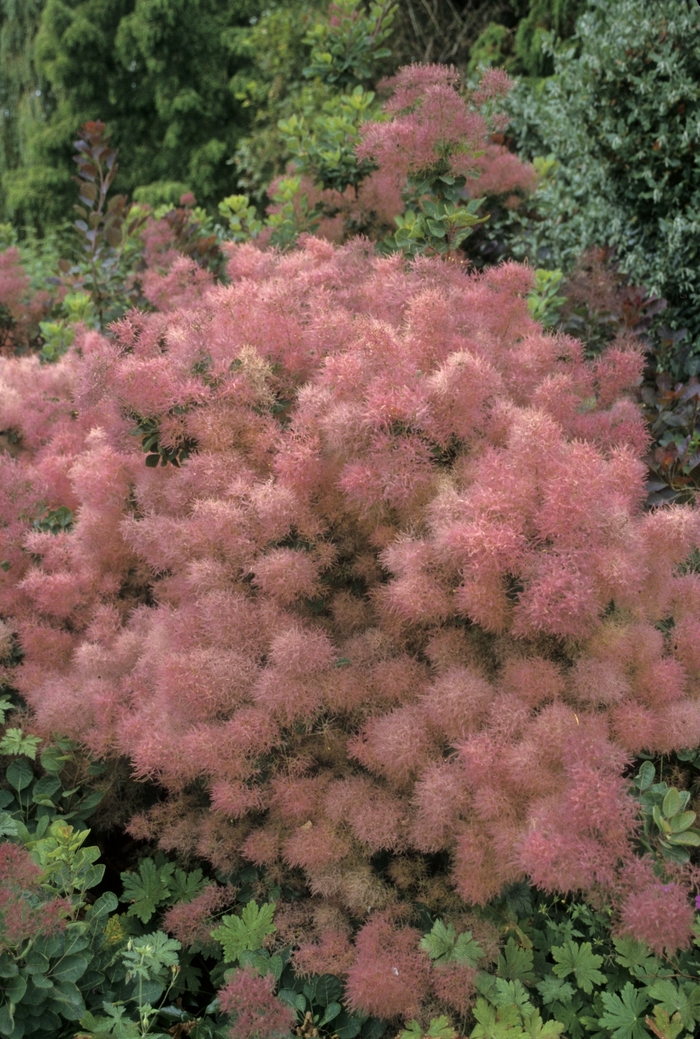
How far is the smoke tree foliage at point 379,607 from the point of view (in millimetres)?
1375

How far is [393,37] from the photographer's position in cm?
795

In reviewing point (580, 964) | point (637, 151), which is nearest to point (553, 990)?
point (580, 964)

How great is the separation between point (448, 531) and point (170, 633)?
665 mm

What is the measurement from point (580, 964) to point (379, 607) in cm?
74

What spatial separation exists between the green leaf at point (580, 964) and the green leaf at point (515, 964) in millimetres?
48

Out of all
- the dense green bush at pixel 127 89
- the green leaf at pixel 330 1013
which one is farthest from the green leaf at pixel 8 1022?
the dense green bush at pixel 127 89

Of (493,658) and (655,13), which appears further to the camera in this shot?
(655,13)

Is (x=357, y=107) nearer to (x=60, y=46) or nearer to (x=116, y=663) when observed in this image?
(x=116, y=663)

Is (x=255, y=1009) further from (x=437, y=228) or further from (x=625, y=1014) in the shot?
(x=437, y=228)

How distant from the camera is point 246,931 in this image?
5.02 feet

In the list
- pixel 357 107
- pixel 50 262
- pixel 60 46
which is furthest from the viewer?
pixel 60 46

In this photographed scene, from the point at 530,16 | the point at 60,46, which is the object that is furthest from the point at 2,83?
the point at 530,16

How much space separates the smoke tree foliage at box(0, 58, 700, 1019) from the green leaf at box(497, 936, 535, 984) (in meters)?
0.11

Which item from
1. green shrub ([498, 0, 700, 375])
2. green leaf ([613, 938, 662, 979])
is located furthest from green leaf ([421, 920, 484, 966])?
green shrub ([498, 0, 700, 375])
